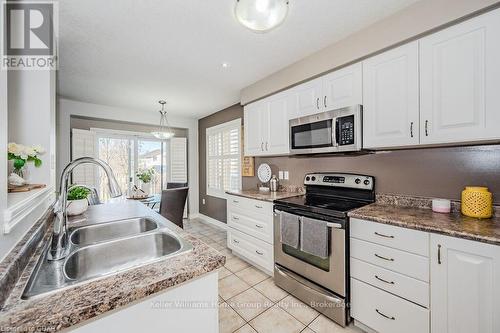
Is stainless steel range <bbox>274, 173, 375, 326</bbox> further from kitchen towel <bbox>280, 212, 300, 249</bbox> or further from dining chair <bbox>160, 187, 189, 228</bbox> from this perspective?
dining chair <bbox>160, 187, 189, 228</bbox>

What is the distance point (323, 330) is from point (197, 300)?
1.38 meters

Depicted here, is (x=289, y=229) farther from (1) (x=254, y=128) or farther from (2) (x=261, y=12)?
(2) (x=261, y=12)

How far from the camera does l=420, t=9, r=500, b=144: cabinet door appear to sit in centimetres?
132

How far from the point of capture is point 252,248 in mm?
2646

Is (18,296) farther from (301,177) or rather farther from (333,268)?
(301,177)

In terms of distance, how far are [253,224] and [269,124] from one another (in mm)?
1340

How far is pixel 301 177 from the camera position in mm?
2809

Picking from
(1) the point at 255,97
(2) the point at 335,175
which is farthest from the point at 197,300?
(1) the point at 255,97

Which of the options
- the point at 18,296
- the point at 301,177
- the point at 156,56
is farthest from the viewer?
the point at 301,177

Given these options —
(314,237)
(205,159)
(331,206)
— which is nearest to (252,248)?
(314,237)

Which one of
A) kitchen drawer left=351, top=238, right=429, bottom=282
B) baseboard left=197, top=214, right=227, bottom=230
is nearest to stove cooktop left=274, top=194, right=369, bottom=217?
kitchen drawer left=351, top=238, right=429, bottom=282

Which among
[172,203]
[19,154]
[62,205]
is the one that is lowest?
[172,203]

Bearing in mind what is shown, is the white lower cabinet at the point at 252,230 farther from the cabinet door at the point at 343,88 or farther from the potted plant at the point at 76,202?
the potted plant at the point at 76,202

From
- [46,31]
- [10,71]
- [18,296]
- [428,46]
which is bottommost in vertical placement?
[18,296]
